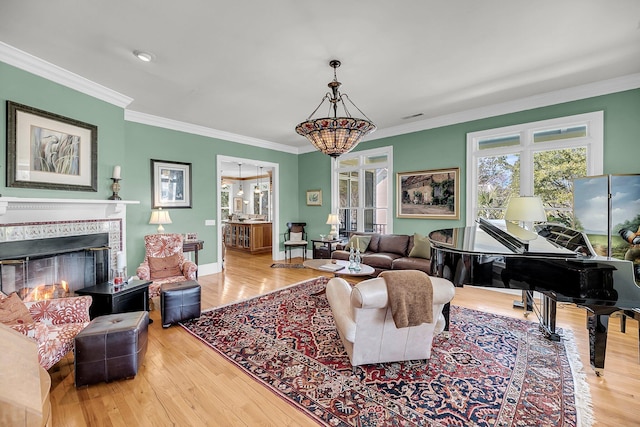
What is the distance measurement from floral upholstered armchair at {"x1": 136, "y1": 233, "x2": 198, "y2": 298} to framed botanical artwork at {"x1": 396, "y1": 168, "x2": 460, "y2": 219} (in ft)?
13.3

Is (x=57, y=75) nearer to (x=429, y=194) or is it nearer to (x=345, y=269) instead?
(x=345, y=269)

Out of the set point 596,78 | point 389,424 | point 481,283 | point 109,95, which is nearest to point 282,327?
point 389,424

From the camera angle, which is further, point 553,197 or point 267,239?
point 267,239

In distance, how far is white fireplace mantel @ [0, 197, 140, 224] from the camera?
2.93m

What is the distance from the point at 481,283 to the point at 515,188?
290cm

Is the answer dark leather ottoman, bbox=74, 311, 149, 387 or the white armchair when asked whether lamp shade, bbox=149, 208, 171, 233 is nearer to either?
dark leather ottoman, bbox=74, 311, 149, 387

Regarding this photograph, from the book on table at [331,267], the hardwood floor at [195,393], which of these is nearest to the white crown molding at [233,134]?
the hardwood floor at [195,393]

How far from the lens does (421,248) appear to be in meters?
5.05

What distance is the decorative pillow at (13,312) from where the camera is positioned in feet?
6.92

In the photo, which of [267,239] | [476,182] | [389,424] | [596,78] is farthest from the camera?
[267,239]

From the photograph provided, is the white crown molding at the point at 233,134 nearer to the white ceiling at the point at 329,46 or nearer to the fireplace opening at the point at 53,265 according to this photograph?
the white ceiling at the point at 329,46

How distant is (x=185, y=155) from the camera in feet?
18.5

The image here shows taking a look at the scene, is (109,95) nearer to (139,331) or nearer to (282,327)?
(139,331)

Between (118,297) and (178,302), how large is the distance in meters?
0.60
